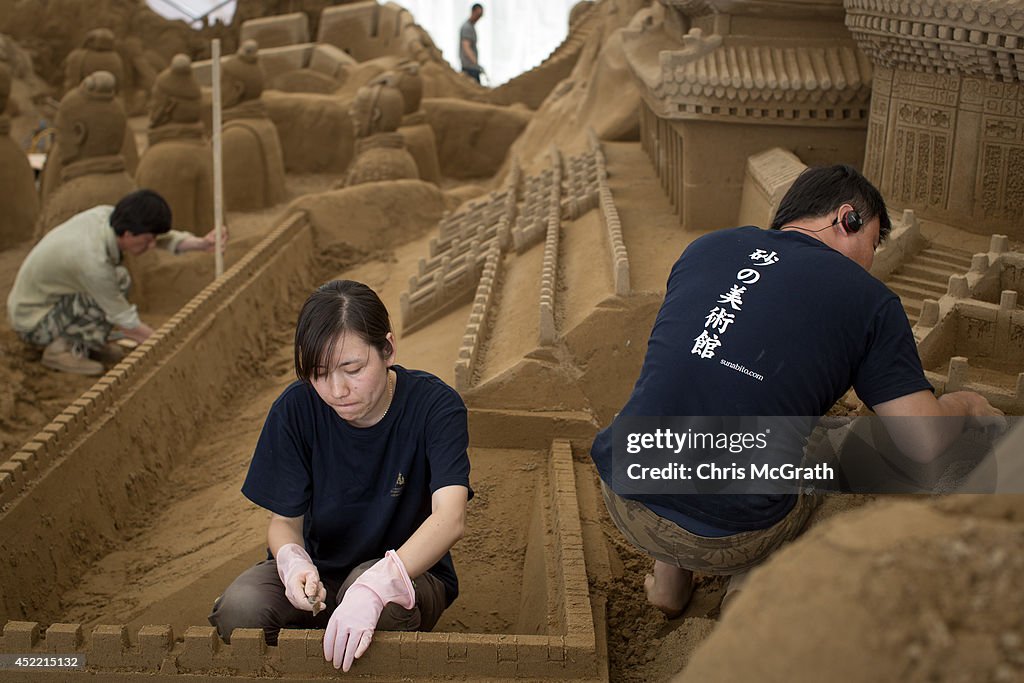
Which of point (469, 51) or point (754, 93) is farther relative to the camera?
point (469, 51)

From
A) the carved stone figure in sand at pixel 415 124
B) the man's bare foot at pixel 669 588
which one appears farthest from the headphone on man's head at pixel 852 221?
the carved stone figure in sand at pixel 415 124

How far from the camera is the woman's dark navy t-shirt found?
2551 millimetres

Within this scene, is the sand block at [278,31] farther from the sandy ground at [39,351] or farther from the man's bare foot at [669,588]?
the man's bare foot at [669,588]

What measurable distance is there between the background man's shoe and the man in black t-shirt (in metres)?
4.29

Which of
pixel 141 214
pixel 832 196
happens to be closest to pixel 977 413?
pixel 832 196

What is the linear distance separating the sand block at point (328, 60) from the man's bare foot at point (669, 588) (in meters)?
11.6

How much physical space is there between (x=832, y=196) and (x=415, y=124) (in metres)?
8.22

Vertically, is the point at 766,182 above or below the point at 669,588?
above

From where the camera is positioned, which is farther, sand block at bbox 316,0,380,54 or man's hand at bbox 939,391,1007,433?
sand block at bbox 316,0,380,54

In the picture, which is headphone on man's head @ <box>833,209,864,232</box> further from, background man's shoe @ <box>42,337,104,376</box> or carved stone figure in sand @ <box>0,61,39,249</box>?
carved stone figure in sand @ <box>0,61,39,249</box>

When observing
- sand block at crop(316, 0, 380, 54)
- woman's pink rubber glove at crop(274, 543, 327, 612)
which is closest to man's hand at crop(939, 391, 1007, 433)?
woman's pink rubber glove at crop(274, 543, 327, 612)

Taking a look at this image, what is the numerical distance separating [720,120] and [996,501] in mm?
4199

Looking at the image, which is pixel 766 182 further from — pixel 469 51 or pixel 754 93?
pixel 469 51

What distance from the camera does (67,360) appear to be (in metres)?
5.94
